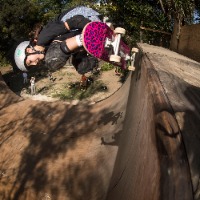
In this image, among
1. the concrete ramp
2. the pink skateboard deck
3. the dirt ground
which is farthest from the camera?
the dirt ground

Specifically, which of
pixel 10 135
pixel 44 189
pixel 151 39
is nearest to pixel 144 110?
pixel 44 189

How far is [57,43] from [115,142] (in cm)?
164

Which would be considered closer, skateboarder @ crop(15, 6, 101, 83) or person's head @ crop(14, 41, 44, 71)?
skateboarder @ crop(15, 6, 101, 83)

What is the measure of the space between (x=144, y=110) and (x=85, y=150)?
1803mm

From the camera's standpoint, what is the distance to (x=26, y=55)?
4.16 m

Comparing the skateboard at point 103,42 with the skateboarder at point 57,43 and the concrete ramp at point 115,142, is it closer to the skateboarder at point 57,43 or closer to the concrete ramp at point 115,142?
the skateboarder at point 57,43

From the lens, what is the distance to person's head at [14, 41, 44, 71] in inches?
163

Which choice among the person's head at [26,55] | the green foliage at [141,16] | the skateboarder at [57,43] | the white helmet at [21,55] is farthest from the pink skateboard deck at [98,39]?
the green foliage at [141,16]

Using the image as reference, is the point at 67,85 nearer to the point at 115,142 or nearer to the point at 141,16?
the point at 141,16

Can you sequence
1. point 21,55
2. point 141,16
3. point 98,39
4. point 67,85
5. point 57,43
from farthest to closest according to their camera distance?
Answer: point 67,85 < point 141,16 < point 21,55 < point 57,43 < point 98,39

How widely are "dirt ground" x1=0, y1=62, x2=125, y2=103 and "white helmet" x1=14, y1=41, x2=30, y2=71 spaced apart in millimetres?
10033

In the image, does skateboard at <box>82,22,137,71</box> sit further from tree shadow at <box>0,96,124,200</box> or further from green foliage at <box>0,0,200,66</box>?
green foliage at <box>0,0,200,66</box>

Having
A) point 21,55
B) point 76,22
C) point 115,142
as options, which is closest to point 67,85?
point 21,55

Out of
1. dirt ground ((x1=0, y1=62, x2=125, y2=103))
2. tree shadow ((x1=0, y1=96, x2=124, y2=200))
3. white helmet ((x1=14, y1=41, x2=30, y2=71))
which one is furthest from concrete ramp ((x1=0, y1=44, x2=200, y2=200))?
dirt ground ((x1=0, y1=62, x2=125, y2=103))
